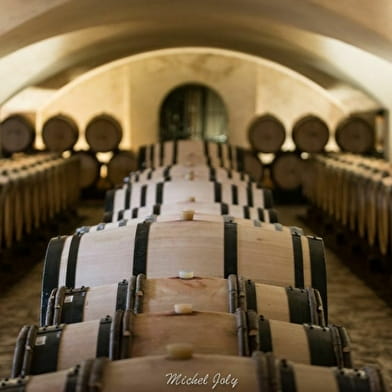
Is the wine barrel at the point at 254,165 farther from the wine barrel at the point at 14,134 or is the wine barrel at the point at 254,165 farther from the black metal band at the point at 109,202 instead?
the black metal band at the point at 109,202

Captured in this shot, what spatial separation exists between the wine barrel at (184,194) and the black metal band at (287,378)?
300 cm

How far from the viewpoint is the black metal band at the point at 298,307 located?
2971 mm

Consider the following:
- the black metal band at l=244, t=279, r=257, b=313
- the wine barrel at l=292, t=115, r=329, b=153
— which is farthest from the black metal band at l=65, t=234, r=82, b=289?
the wine barrel at l=292, t=115, r=329, b=153

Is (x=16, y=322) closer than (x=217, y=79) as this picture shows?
Yes

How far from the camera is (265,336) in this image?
255 centimetres

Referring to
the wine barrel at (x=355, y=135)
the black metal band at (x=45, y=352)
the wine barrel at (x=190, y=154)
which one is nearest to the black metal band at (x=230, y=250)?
the black metal band at (x=45, y=352)

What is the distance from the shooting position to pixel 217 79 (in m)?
13.8

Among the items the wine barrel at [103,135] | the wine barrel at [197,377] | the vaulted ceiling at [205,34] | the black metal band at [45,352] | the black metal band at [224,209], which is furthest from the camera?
the wine barrel at [103,135]

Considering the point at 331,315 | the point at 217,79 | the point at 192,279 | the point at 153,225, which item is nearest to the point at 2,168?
the point at 331,315

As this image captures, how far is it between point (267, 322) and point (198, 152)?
661 centimetres

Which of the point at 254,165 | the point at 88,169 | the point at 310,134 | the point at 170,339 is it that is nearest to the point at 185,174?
the point at 170,339

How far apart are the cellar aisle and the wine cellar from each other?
0.08ft

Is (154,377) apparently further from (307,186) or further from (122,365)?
(307,186)

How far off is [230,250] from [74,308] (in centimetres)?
84
